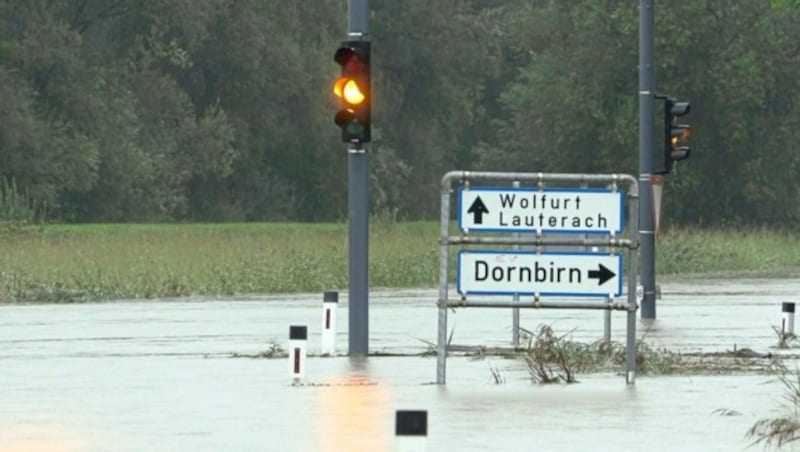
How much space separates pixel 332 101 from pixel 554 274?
76.3 metres

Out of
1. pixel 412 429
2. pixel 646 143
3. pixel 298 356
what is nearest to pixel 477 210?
pixel 298 356

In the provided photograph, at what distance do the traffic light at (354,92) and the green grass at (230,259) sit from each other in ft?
50.6

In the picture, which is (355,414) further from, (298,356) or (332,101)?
(332,101)

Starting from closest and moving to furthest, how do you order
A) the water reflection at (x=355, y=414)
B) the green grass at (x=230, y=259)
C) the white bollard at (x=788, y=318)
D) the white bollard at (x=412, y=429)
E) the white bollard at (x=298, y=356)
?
the white bollard at (x=412, y=429), the water reflection at (x=355, y=414), the white bollard at (x=298, y=356), the white bollard at (x=788, y=318), the green grass at (x=230, y=259)

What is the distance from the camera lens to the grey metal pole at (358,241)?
22.8 m

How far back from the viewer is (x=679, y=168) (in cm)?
8269

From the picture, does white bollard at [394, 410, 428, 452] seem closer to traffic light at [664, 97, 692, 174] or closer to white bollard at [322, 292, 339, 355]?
white bollard at [322, 292, 339, 355]

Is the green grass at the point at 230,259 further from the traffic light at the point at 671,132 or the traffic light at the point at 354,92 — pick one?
the traffic light at the point at 354,92

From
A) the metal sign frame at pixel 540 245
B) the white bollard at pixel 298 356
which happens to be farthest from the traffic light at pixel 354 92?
the white bollard at pixel 298 356

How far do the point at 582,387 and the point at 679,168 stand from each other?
6435 centimetres

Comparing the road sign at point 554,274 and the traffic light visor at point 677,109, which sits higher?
the traffic light visor at point 677,109

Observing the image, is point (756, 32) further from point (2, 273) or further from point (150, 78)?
point (2, 273)

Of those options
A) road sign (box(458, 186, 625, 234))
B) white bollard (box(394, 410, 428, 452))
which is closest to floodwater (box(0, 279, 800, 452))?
road sign (box(458, 186, 625, 234))

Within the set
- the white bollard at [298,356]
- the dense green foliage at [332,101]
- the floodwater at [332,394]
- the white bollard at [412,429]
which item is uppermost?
the dense green foliage at [332,101]
